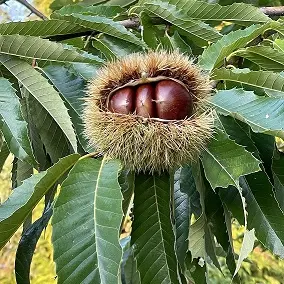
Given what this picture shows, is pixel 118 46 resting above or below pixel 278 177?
above

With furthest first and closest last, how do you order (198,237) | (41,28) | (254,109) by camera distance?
(41,28), (198,237), (254,109)

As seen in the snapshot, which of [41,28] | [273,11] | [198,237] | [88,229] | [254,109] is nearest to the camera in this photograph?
[88,229]

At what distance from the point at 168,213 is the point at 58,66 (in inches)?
13.7

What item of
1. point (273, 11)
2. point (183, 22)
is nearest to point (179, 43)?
point (183, 22)

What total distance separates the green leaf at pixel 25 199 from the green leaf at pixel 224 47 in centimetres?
27

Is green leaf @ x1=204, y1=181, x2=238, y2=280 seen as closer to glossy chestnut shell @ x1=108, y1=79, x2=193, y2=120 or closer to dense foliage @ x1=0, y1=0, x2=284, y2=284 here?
dense foliage @ x1=0, y1=0, x2=284, y2=284

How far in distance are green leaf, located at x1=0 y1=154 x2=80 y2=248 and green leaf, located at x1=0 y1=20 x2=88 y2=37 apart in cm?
33

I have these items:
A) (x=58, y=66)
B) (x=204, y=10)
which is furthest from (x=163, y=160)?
(x=204, y=10)

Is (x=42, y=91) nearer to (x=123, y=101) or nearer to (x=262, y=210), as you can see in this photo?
(x=123, y=101)

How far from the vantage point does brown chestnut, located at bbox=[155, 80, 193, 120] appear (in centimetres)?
76

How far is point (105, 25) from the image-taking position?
3.36 feet

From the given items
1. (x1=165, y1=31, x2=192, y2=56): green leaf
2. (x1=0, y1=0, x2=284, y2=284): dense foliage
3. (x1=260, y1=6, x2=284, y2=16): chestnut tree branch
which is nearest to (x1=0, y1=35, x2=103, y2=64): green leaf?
(x1=0, y1=0, x2=284, y2=284): dense foliage

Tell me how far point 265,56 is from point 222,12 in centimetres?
21

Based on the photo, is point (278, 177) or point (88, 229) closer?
point (88, 229)
